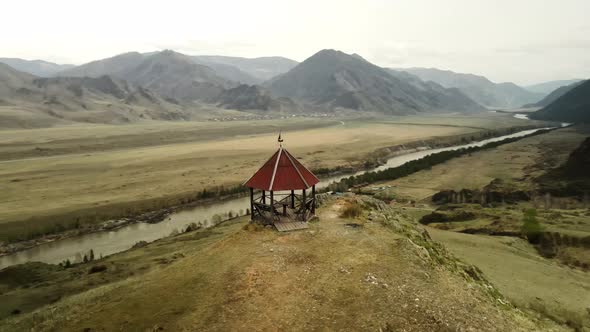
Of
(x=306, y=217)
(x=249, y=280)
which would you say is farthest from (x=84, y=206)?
(x=249, y=280)

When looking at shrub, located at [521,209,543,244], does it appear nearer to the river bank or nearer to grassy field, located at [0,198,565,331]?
grassy field, located at [0,198,565,331]

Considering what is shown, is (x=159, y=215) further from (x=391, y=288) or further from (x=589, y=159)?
(x=589, y=159)

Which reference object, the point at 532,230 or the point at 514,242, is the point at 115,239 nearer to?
the point at 514,242

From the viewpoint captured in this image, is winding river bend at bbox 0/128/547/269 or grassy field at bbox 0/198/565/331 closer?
grassy field at bbox 0/198/565/331

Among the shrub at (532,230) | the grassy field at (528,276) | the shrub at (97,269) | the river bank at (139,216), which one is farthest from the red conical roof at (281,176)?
the river bank at (139,216)

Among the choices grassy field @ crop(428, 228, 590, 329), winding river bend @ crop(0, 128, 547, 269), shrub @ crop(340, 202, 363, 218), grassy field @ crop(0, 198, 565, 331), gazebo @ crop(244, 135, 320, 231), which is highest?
gazebo @ crop(244, 135, 320, 231)

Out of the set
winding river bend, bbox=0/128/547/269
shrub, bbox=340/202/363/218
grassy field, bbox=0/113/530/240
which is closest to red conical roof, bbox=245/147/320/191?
shrub, bbox=340/202/363/218
